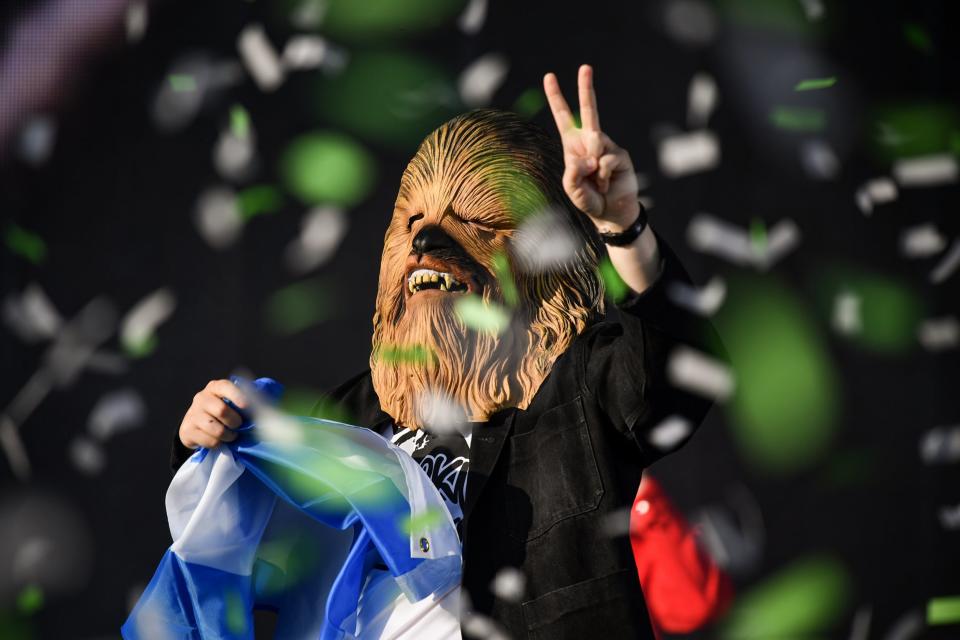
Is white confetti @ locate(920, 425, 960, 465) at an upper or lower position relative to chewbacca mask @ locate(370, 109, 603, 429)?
lower

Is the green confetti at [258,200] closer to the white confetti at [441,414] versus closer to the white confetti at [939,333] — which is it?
the white confetti at [441,414]

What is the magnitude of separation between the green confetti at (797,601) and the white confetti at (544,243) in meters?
0.84

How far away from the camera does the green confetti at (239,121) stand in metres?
2.23

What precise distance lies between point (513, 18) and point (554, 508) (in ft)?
3.84

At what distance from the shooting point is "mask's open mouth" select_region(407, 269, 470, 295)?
5.67ft

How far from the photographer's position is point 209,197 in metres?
2.23

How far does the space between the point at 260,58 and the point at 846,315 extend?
1389 mm

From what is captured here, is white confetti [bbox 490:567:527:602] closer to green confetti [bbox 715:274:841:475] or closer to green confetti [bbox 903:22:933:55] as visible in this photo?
green confetti [bbox 715:274:841:475]

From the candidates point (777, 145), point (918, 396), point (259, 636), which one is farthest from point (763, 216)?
point (259, 636)

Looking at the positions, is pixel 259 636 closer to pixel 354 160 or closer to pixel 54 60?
pixel 354 160

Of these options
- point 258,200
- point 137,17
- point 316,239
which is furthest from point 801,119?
point 137,17

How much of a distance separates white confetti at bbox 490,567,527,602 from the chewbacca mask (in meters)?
0.28

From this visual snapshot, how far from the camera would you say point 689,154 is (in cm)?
220

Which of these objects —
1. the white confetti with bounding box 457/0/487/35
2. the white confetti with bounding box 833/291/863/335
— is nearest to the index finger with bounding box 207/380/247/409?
the white confetti with bounding box 457/0/487/35
